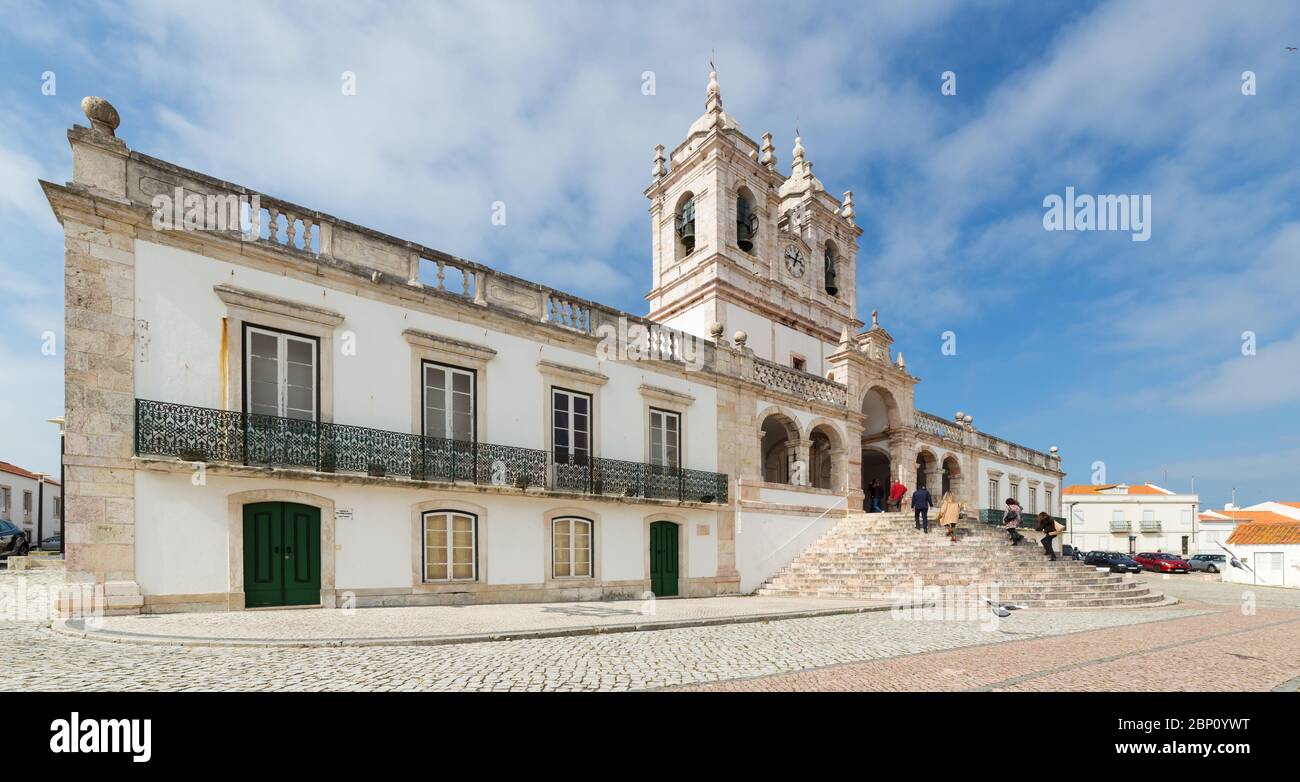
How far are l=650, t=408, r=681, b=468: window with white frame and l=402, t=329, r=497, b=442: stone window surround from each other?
4454mm

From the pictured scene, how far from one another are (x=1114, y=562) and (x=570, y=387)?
30.8 metres

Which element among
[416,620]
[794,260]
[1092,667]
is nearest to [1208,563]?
[794,260]

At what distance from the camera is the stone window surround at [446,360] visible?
39.6ft

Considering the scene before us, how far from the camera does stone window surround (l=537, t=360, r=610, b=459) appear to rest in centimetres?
1388

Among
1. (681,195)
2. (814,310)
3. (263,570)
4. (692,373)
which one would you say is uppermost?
(681,195)

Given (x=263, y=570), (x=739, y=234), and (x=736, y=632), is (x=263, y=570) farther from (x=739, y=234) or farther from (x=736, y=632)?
(x=739, y=234)

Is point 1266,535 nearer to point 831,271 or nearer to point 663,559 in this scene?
point 831,271

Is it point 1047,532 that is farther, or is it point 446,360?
point 1047,532

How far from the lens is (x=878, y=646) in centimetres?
782

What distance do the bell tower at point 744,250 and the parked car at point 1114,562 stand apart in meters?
17.2

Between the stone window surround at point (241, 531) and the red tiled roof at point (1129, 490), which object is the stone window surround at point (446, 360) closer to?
the stone window surround at point (241, 531)

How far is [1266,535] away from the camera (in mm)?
26891

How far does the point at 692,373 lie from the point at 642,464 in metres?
2.92
